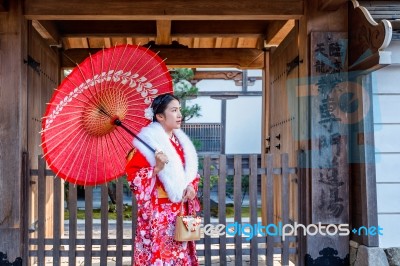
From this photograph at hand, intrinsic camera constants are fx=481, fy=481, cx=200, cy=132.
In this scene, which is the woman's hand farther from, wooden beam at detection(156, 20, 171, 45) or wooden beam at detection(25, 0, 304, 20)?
wooden beam at detection(156, 20, 171, 45)

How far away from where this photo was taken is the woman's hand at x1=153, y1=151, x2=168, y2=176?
3059 millimetres

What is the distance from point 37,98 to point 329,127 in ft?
10.3

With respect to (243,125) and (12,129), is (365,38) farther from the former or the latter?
(243,125)

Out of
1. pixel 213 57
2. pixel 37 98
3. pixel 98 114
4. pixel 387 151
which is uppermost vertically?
pixel 213 57

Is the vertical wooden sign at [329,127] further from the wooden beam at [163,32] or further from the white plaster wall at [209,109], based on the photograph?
the white plaster wall at [209,109]

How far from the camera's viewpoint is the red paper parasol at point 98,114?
340 cm

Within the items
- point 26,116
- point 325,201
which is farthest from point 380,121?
point 26,116

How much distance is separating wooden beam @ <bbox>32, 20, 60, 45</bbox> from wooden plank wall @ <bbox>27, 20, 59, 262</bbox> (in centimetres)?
16

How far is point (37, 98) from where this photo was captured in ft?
17.5

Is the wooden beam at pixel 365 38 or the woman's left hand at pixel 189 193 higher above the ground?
the wooden beam at pixel 365 38

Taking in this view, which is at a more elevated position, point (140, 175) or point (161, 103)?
point (161, 103)

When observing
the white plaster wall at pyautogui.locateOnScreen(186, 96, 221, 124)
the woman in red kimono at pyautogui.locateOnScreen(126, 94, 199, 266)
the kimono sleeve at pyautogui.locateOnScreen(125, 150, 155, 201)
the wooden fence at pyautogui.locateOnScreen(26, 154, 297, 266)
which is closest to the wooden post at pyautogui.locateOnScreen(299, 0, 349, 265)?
the wooden fence at pyautogui.locateOnScreen(26, 154, 297, 266)

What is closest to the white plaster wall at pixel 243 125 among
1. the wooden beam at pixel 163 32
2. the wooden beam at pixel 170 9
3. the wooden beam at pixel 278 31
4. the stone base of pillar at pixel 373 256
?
the wooden beam at pixel 163 32

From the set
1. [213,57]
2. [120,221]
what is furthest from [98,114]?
[213,57]
